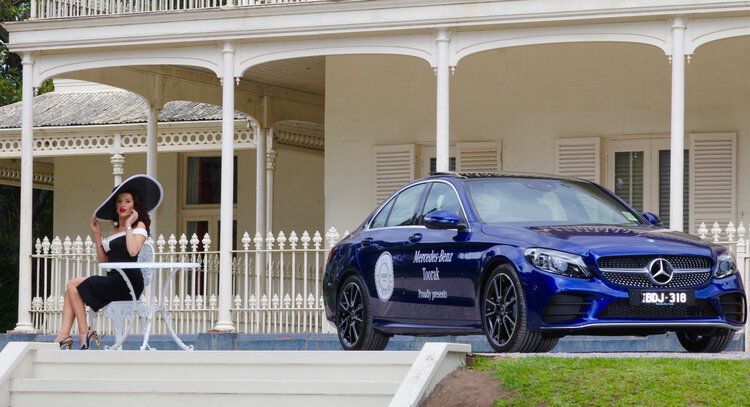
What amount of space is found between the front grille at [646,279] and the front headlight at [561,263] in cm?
17

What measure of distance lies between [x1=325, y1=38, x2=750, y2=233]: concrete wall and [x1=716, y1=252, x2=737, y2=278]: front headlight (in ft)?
26.5

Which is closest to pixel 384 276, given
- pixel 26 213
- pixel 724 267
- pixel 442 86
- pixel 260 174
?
pixel 724 267

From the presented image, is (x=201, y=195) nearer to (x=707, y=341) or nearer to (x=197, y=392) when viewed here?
(x=707, y=341)

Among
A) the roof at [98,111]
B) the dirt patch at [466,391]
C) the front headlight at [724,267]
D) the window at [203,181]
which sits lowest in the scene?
the dirt patch at [466,391]

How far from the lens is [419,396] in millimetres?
9812

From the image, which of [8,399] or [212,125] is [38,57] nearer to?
[212,125]

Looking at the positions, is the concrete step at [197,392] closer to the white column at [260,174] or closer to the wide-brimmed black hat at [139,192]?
the wide-brimmed black hat at [139,192]

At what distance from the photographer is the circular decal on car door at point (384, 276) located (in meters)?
13.0

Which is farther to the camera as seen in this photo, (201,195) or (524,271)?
(201,195)

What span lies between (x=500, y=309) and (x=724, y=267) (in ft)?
5.62

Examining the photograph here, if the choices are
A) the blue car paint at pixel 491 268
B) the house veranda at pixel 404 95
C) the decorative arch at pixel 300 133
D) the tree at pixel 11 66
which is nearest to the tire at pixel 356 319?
the blue car paint at pixel 491 268

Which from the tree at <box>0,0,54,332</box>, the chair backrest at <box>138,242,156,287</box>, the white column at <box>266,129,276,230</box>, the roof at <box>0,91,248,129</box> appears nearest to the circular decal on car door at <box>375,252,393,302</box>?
the chair backrest at <box>138,242,156,287</box>

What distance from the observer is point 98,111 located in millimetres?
27234

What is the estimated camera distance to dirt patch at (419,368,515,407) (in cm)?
972
